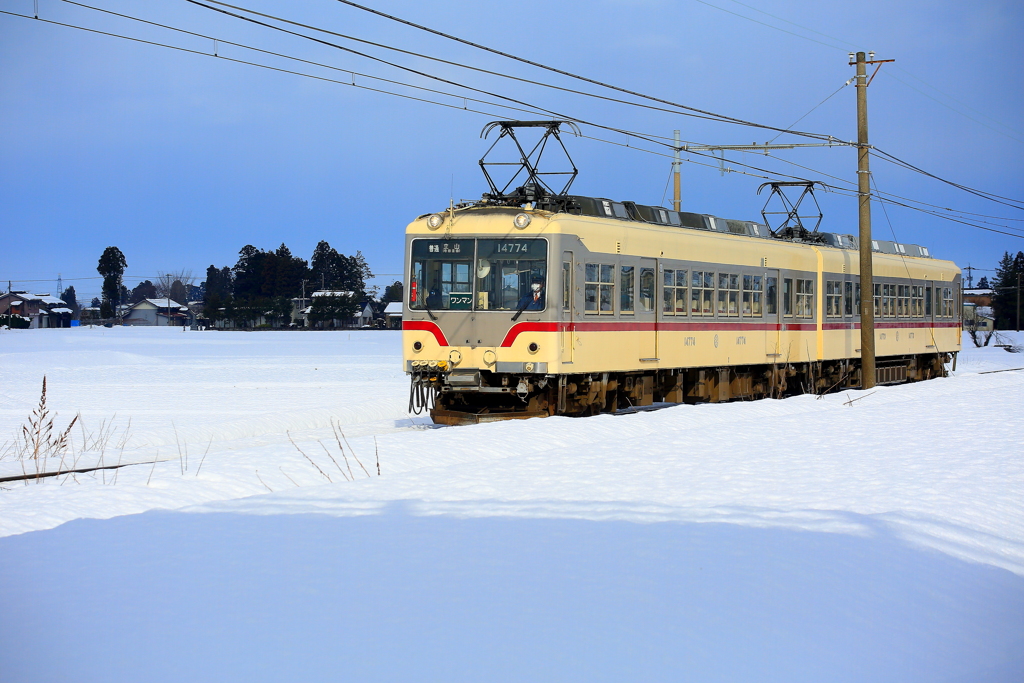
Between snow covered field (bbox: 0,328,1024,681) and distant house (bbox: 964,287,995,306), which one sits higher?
distant house (bbox: 964,287,995,306)

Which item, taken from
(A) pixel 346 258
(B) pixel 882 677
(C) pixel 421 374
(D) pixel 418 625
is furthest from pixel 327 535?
(A) pixel 346 258

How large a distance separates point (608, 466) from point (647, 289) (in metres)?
7.42

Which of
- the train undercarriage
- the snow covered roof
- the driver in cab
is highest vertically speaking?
the snow covered roof

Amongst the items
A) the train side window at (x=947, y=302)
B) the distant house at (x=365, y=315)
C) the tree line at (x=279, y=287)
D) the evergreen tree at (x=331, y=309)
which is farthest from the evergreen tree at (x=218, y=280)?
the train side window at (x=947, y=302)

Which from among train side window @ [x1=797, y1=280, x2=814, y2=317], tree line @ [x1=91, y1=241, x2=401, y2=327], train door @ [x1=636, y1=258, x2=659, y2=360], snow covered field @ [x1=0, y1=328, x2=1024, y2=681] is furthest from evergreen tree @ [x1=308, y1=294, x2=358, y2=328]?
snow covered field @ [x1=0, y1=328, x2=1024, y2=681]

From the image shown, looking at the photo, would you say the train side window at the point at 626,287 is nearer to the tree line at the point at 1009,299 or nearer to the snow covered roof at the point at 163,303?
the tree line at the point at 1009,299

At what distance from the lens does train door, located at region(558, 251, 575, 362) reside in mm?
15406

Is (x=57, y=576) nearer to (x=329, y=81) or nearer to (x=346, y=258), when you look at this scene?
(x=329, y=81)

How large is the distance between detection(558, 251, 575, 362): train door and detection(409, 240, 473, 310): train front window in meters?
1.48

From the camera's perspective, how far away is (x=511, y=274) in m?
15.6

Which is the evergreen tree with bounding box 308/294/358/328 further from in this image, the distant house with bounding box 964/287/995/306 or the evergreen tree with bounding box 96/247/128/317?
the distant house with bounding box 964/287/995/306

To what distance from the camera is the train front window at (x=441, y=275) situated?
15812 millimetres

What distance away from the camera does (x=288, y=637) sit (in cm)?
527

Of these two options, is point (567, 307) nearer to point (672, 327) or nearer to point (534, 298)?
point (534, 298)
